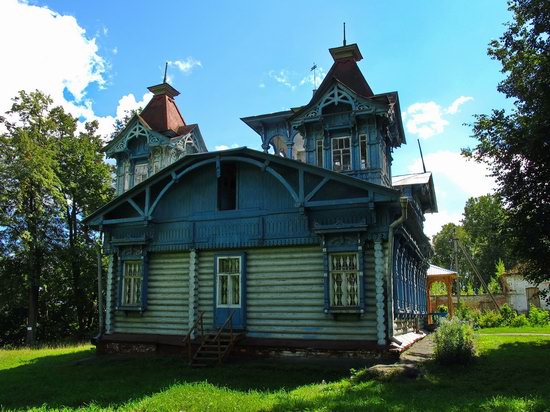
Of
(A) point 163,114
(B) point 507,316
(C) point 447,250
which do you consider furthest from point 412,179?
(C) point 447,250

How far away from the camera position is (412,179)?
22016mm

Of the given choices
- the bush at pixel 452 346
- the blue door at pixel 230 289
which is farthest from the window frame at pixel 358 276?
the blue door at pixel 230 289

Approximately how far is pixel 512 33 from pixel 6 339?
34.6 metres

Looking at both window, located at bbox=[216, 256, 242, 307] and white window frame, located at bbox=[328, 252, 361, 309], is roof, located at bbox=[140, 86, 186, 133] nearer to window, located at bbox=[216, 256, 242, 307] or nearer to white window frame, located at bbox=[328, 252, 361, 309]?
window, located at bbox=[216, 256, 242, 307]

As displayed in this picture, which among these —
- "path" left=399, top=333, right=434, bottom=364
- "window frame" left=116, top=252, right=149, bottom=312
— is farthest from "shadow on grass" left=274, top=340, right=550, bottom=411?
"window frame" left=116, top=252, right=149, bottom=312

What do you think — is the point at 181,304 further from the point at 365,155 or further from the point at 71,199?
the point at 71,199

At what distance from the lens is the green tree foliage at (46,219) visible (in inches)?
1194

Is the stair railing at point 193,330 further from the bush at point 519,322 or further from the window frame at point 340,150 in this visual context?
the bush at point 519,322

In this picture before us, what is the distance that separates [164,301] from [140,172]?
9136mm

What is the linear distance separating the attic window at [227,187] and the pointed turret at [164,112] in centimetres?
780

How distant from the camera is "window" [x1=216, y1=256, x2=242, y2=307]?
15.7 metres

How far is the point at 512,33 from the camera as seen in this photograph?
61.5ft

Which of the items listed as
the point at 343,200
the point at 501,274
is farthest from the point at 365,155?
the point at 501,274

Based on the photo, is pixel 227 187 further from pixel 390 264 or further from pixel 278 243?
pixel 390 264
